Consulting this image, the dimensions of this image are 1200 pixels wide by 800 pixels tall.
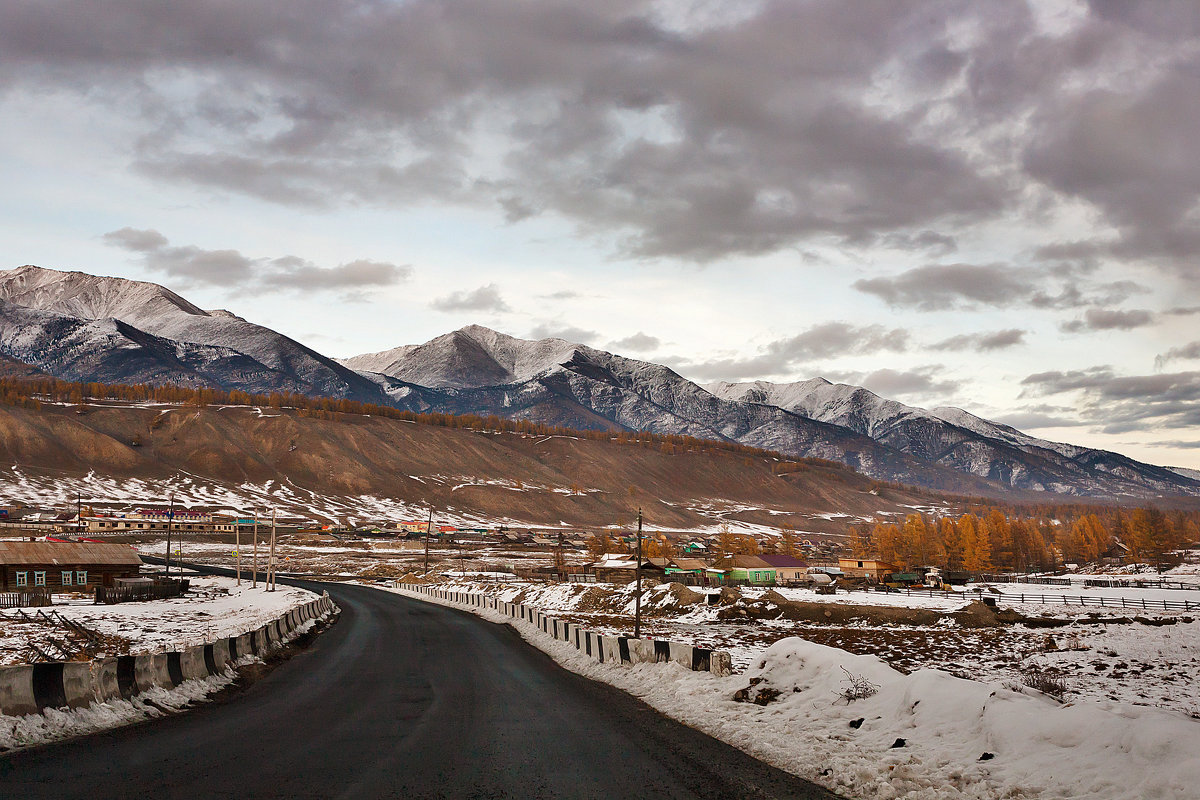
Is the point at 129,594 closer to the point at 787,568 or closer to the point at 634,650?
the point at 634,650

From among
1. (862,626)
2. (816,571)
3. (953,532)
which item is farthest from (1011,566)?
(862,626)

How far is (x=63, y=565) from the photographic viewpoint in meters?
69.4

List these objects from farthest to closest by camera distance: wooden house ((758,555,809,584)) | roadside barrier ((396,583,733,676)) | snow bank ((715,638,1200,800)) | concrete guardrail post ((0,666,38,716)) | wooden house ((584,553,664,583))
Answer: wooden house ((758,555,809,584)) < wooden house ((584,553,664,583)) < roadside barrier ((396,583,733,676)) < concrete guardrail post ((0,666,38,716)) < snow bank ((715,638,1200,800))

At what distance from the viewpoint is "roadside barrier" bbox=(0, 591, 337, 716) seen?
12039 millimetres

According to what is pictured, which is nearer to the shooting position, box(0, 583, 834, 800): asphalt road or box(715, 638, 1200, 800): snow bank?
box(715, 638, 1200, 800): snow bank

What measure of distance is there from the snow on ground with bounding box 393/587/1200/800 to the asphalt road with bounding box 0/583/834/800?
76 cm

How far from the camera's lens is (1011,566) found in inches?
6137

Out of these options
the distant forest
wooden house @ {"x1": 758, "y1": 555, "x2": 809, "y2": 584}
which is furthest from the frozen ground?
the distant forest

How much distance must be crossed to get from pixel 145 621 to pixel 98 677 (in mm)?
35258

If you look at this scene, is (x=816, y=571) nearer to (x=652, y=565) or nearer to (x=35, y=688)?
(x=652, y=565)

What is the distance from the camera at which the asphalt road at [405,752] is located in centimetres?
924

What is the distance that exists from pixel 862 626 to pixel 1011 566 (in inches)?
4673

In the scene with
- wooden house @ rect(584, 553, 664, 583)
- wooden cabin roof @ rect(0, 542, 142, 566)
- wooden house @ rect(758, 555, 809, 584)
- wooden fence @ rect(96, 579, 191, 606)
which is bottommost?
wooden house @ rect(758, 555, 809, 584)

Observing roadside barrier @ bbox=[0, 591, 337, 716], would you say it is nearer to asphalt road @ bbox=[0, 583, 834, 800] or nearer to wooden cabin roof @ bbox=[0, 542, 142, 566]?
asphalt road @ bbox=[0, 583, 834, 800]
